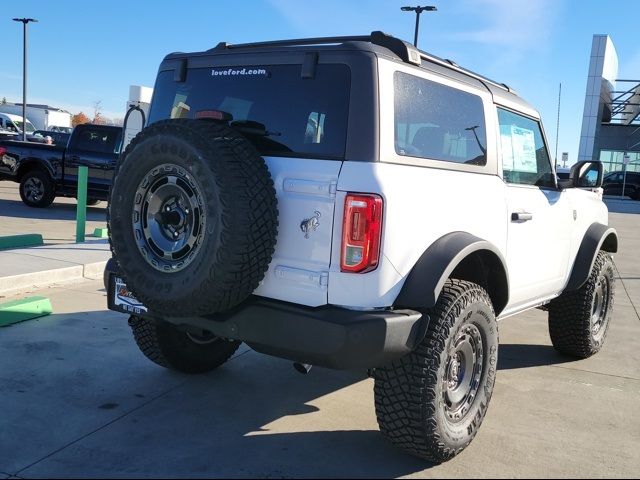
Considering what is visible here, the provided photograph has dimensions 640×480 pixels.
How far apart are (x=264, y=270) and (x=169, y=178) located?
631 mm

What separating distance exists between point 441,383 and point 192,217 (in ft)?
4.68

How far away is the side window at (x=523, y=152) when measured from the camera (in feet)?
12.7

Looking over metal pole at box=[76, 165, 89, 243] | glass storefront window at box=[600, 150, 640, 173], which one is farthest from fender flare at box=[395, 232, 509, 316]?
glass storefront window at box=[600, 150, 640, 173]

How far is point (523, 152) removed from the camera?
412 centimetres

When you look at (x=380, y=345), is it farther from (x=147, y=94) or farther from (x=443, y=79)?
(x=147, y=94)

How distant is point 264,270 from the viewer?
281cm

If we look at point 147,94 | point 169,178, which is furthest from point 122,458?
point 147,94

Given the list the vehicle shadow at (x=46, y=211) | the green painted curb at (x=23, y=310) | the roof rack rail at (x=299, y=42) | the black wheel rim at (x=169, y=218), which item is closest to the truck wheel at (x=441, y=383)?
the black wheel rim at (x=169, y=218)

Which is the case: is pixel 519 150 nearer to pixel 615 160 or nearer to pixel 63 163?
pixel 63 163

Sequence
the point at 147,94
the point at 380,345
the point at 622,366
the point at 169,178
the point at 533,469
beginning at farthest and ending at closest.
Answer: the point at 147,94 → the point at 622,366 → the point at 533,469 → the point at 169,178 → the point at 380,345

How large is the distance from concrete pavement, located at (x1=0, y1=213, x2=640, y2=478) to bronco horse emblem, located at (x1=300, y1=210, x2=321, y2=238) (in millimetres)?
1166

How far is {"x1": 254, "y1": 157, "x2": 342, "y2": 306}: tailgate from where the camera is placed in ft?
9.09

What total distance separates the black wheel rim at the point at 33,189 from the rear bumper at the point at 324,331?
1196 centimetres

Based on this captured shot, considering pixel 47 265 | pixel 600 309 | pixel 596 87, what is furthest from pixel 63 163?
pixel 596 87
